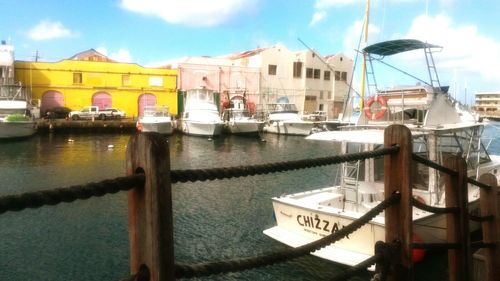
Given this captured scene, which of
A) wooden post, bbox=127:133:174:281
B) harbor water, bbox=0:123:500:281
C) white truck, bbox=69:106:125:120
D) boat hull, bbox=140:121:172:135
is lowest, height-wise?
harbor water, bbox=0:123:500:281

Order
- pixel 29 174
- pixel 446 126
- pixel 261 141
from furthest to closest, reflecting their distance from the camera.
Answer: pixel 261 141 → pixel 29 174 → pixel 446 126

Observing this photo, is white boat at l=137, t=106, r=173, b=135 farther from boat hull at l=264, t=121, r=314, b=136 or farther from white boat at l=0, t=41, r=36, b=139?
boat hull at l=264, t=121, r=314, b=136

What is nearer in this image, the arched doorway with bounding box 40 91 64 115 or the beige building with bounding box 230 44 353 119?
the arched doorway with bounding box 40 91 64 115

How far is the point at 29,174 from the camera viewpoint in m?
20.1

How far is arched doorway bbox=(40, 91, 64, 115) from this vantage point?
46219mm

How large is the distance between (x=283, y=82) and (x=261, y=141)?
1948cm

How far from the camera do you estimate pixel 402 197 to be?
2.98 m

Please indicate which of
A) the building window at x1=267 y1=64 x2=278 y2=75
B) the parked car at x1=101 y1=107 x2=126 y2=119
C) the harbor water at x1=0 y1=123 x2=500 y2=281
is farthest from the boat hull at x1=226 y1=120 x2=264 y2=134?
the harbor water at x1=0 y1=123 x2=500 y2=281

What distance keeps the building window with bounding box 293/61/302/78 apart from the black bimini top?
44087 mm

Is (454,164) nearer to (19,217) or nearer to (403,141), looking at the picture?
(403,141)

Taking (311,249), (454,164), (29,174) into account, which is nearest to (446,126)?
(454,164)

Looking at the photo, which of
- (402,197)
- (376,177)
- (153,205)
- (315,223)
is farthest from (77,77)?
(153,205)

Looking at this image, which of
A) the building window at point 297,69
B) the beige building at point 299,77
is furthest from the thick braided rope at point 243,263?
the building window at point 297,69

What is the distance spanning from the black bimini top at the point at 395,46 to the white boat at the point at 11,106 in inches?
1180
